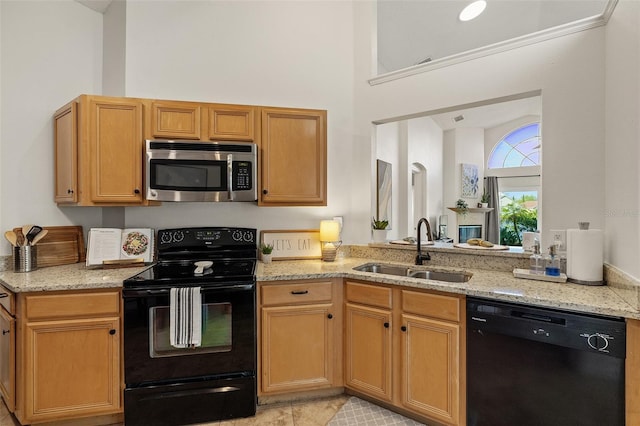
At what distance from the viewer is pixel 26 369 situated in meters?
1.85

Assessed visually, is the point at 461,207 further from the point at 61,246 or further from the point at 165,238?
the point at 61,246

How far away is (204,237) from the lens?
261 cm

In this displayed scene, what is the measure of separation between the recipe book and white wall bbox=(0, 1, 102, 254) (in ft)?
1.33

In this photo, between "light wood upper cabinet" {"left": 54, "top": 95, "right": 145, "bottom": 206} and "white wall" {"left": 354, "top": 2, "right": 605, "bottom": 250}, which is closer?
"white wall" {"left": 354, "top": 2, "right": 605, "bottom": 250}

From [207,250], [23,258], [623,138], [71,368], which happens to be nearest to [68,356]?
[71,368]

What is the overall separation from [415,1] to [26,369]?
14.2 feet

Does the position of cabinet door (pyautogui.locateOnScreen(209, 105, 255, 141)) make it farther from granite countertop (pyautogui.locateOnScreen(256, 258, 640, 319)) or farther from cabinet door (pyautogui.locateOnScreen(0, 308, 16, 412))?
cabinet door (pyautogui.locateOnScreen(0, 308, 16, 412))

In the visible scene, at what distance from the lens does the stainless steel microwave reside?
2279 mm

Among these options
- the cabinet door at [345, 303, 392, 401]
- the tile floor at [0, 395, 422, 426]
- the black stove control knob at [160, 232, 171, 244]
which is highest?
the black stove control knob at [160, 232, 171, 244]

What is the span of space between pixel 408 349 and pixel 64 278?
220 centimetres

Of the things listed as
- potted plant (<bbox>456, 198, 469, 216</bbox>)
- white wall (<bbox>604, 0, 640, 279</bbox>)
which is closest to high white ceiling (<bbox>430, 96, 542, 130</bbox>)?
potted plant (<bbox>456, 198, 469, 216</bbox>)

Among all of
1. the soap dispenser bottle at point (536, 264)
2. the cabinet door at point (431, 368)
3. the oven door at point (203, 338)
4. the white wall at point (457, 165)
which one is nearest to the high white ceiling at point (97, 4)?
the oven door at point (203, 338)

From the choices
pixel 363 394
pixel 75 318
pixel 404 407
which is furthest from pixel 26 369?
pixel 404 407

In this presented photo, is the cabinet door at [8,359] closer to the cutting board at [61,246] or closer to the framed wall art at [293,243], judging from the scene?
the cutting board at [61,246]
